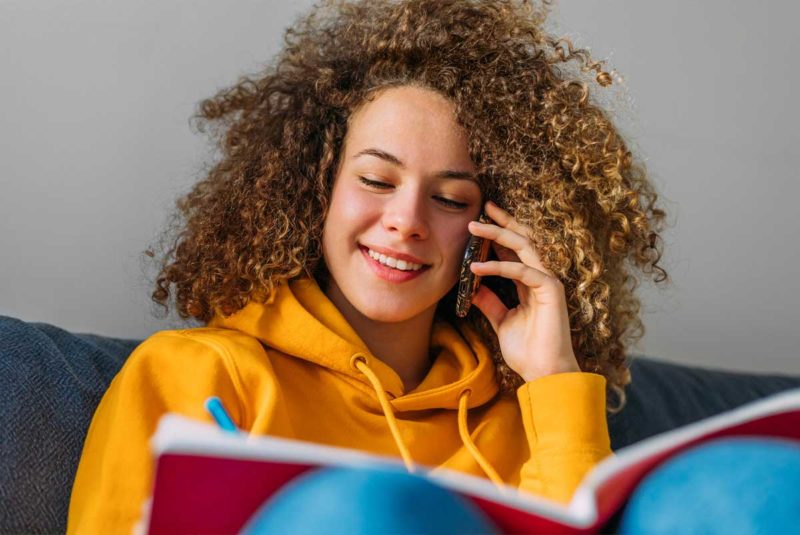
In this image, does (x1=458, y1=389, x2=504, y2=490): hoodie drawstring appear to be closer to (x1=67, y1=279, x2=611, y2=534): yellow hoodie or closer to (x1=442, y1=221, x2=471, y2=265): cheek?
(x1=67, y1=279, x2=611, y2=534): yellow hoodie

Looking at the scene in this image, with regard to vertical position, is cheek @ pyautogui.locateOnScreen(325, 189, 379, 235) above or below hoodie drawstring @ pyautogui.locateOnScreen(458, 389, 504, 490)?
above

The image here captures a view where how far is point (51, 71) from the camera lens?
1.77m

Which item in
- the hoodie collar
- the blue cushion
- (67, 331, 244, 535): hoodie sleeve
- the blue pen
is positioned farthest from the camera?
the hoodie collar

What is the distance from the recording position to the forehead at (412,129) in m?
1.46

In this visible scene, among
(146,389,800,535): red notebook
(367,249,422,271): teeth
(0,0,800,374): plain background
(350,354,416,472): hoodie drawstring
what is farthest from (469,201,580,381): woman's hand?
(146,389,800,535): red notebook

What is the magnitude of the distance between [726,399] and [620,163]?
0.64 meters

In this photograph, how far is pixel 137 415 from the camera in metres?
1.28

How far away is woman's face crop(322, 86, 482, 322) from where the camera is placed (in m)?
1.44

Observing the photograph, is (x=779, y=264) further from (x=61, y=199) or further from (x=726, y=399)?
(x=61, y=199)

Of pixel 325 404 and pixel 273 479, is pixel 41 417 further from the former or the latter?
pixel 273 479

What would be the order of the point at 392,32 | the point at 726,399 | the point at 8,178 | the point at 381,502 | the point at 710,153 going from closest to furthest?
1. the point at 381,502
2. the point at 392,32
3. the point at 8,178
4. the point at 726,399
5. the point at 710,153

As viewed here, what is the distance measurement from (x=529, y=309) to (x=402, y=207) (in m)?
0.29

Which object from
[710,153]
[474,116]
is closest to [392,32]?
[474,116]

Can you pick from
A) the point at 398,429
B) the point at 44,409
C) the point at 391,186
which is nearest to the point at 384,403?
the point at 398,429
